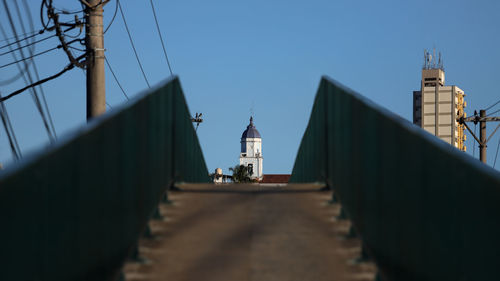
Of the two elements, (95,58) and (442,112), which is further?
(442,112)

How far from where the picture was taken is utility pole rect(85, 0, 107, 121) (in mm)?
14852

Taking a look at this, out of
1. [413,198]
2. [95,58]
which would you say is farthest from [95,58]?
[413,198]

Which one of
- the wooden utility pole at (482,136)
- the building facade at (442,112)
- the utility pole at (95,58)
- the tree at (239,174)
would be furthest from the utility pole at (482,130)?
the tree at (239,174)

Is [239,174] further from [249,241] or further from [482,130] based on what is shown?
[249,241]

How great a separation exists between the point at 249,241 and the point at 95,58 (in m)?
7.81

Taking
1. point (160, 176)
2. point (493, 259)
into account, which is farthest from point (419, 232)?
point (160, 176)

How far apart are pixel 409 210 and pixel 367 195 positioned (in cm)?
149

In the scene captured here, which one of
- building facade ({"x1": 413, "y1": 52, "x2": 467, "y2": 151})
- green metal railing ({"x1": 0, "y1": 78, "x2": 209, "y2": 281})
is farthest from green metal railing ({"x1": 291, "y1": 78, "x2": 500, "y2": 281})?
building facade ({"x1": 413, "y1": 52, "x2": 467, "y2": 151})

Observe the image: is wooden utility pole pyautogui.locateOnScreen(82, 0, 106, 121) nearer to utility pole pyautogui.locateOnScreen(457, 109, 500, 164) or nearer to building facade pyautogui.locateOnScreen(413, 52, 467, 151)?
utility pole pyautogui.locateOnScreen(457, 109, 500, 164)

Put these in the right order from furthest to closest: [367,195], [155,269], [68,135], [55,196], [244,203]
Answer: [244,203] < [367,195] < [155,269] < [68,135] < [55,196]

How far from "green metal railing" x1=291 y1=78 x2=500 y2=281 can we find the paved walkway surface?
0.36m

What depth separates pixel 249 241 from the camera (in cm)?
862

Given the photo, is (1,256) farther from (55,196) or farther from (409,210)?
(409,210)

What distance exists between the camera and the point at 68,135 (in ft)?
20.7
